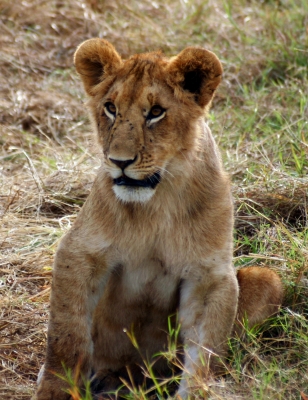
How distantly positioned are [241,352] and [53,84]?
3.95 meters

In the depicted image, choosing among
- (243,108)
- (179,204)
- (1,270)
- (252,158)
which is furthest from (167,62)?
(243,108)

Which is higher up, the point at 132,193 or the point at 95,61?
the point at 95,61

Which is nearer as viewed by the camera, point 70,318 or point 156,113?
point 156,113

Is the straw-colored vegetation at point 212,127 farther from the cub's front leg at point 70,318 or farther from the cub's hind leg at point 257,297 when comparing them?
the cub's front leg at point 70,318

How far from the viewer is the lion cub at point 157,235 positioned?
3.42 meters

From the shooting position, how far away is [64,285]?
11.5ft

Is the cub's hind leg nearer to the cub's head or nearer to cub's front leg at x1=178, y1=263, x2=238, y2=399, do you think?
cub's front leg at x1=178, y1=263, x2=238, y2=399

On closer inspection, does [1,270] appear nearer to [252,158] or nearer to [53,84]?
[252,158]

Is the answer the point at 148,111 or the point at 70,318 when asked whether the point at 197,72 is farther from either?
the point at 70,318

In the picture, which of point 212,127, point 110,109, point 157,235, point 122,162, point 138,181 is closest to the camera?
point 122,162

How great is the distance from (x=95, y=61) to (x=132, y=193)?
2.20 feet

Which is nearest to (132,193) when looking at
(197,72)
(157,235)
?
(157,235)

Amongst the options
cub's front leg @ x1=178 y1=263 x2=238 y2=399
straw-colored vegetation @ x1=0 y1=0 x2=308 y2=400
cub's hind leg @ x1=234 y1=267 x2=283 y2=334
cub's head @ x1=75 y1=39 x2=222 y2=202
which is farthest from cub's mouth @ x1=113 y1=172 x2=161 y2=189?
cub's hind leg @ x1=234 y1=267 x2=283 y2=334

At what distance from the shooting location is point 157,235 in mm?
3555
